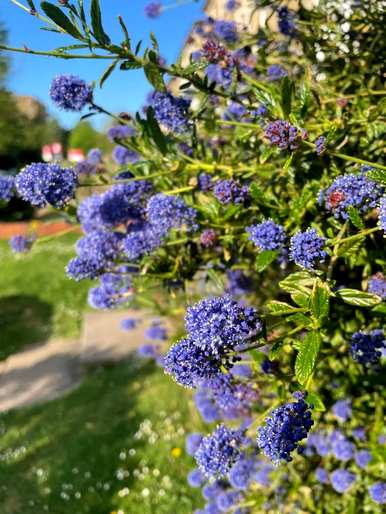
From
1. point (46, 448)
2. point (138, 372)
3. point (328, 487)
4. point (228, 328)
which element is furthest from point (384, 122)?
point (138, 372)

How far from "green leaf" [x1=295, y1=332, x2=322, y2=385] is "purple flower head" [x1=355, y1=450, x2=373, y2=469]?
1130mm

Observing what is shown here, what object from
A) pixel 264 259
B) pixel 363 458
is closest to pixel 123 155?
pixel 264 259

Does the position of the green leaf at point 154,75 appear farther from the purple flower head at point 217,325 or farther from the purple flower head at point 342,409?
the purple flower head at point 342,409

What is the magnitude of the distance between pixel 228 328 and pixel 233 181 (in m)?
0.59

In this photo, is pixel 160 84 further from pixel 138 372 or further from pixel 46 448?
pixel 138 372

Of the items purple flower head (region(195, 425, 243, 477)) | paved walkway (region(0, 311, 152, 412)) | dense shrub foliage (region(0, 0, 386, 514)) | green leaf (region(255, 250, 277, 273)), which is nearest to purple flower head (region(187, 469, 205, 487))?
dense shrub foliage (region(0, 0, 386, 514))

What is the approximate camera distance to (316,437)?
2029 mm

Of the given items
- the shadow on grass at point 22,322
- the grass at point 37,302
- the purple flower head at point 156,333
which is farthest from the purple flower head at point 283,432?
the shadow on grass at point 22,322

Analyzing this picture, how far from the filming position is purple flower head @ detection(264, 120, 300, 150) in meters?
1.13

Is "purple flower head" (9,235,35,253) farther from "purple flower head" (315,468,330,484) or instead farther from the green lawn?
the green lawn

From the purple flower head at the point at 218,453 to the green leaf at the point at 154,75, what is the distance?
0.93m

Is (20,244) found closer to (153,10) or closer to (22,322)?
(153,10)

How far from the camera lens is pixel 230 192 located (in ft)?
4.59

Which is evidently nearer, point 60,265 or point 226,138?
point 226,138
